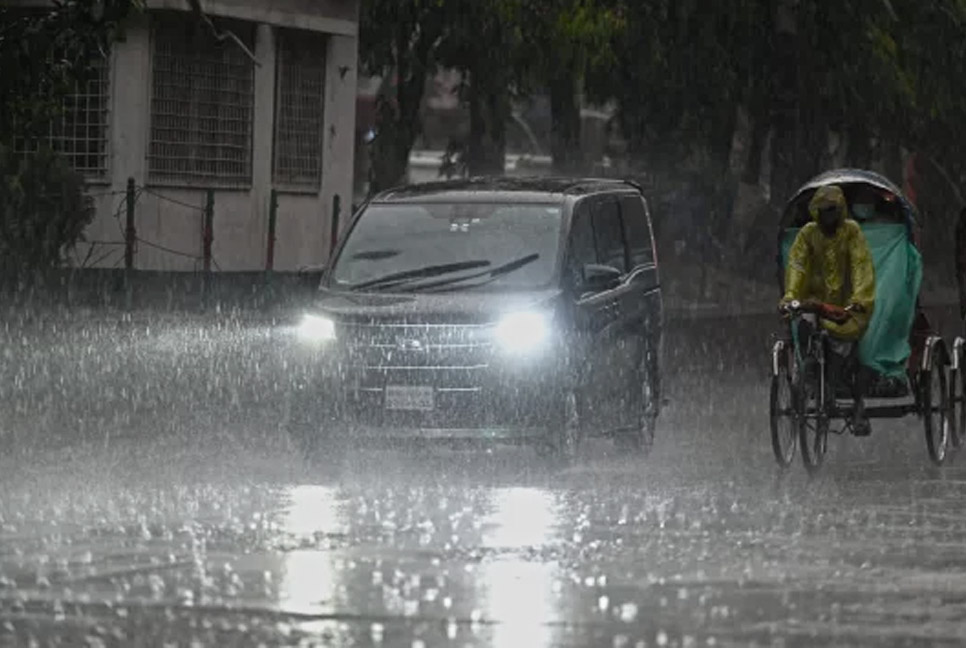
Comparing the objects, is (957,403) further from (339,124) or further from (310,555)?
(339,124)

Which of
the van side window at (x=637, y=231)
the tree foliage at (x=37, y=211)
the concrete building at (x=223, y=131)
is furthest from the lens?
the concrete building at (x=223, y=131)

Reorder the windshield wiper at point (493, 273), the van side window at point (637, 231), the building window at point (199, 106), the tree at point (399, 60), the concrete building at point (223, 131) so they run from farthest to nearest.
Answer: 1. the tree at point (399, 60)
2. the building window at point (199, 106)
3. the concrete building at point (223, 131)
4. the van side window at point (637, 231)
5. the windshield wiper at point (493, 273)

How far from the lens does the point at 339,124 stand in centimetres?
4231

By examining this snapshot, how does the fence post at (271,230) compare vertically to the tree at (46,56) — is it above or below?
below

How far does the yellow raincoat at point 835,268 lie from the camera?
1831 centimetres

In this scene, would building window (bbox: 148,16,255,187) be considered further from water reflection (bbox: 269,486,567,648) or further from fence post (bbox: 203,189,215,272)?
water reflection (bbox: 269,486,567,648)

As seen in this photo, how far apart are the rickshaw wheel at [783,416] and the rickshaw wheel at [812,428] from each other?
74 millimetres

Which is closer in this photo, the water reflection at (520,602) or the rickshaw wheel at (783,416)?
the water reflection at (520,602)

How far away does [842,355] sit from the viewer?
60.4ft

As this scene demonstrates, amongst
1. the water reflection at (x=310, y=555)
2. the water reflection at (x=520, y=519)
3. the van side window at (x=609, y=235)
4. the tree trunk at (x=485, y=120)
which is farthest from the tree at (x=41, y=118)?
the water reflection at (x=310, y=555)

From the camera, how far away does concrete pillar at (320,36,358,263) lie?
4175 centimetres

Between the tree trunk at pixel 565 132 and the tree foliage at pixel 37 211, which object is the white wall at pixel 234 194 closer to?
the tree foliage at pixel 37 211

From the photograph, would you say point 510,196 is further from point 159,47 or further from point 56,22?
point 159,47

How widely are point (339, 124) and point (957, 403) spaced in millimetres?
23225
